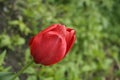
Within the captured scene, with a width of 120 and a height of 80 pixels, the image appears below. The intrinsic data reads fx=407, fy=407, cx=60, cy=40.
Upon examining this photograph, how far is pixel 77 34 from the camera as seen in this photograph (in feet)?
12.4

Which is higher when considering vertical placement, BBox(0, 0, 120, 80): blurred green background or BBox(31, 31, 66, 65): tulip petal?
BBox(31, 31, 66, 65): tulip petal

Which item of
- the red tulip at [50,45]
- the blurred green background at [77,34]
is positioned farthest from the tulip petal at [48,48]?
the blurred green background at [77,34]

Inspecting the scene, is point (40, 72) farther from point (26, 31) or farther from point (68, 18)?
point (68, 18)

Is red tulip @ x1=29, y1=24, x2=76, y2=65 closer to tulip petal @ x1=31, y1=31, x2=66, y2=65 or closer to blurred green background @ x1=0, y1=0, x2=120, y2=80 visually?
tulip petal @ x1=31, y1=31, x2=66, y2=65

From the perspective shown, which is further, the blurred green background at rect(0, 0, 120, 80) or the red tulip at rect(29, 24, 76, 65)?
the blurred green background at rect(0, 0, 120, 80)

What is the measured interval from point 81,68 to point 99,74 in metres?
0.24

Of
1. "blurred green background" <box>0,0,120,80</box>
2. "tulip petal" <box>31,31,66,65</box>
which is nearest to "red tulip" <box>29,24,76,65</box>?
"tulip petal" <box>31,31,66,65</box>

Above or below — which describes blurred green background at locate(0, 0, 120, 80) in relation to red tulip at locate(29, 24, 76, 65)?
below

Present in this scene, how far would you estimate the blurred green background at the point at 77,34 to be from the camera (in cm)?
323

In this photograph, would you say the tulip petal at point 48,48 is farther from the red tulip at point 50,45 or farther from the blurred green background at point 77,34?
the blurred green background at point 77,34

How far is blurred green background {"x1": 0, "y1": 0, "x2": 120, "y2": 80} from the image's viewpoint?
10.6ft

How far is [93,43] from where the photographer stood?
3.92m

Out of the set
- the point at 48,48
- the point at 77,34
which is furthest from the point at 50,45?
the point at 77,34

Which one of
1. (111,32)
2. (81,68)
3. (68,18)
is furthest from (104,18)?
(81,68)
